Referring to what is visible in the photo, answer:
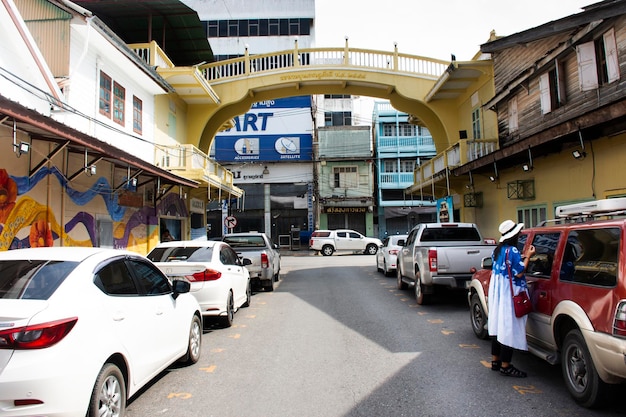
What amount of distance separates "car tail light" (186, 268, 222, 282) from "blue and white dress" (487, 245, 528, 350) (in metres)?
4.50

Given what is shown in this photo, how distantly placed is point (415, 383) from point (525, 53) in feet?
40.6

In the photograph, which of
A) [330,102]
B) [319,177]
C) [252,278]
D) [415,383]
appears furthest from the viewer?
[330,102]

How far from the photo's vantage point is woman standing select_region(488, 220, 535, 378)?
510 cm

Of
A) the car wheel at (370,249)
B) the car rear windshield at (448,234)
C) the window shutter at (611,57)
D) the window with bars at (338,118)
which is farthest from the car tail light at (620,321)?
the window with bars at (338,118)

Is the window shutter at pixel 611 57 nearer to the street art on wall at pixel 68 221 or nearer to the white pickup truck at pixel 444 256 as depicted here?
the white pickup truck at pixel 444 256

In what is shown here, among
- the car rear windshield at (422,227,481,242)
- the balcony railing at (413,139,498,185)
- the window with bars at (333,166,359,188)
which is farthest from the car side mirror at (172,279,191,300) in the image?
the window with bars at (333,166,359,188)

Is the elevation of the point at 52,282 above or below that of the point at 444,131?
below

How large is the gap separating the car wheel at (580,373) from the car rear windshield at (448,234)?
254 inches

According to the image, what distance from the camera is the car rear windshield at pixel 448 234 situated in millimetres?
11000

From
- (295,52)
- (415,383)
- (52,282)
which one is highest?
(295,52)

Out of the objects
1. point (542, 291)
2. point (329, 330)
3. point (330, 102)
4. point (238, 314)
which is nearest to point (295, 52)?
point (238, 314)

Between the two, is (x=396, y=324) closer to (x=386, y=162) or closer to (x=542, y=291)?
(x=542, y=291)

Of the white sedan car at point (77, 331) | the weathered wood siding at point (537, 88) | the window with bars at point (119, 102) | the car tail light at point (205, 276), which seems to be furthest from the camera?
the window with bars at point (119, 102)

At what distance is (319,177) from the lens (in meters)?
37.8
